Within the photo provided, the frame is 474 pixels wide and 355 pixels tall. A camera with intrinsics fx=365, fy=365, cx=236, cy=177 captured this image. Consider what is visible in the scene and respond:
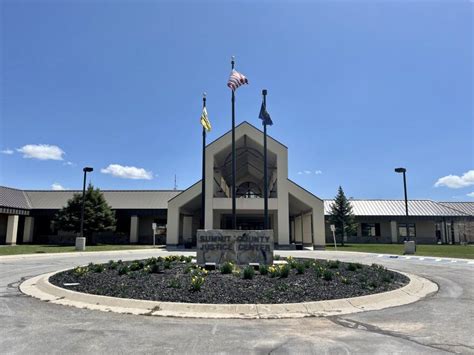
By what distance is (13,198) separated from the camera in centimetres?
4369

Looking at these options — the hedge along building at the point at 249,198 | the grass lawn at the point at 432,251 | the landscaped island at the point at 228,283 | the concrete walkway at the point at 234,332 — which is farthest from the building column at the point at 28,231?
the concrete walkway at the point at 234,332

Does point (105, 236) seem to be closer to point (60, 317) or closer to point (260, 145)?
point (260, 145)

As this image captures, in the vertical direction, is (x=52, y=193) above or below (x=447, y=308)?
above

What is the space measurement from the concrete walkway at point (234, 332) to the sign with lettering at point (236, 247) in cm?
653

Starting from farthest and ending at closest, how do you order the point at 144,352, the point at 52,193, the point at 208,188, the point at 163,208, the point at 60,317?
1. the point at 52,193
2. the point at 163,208
3. the point at 208,188
4. the point at 60,317
5. the point at 144,352

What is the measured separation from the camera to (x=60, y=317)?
24.3 ft

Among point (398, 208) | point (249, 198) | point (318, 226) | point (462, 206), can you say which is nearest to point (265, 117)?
point (249, 198)

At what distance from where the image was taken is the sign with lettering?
574 inches

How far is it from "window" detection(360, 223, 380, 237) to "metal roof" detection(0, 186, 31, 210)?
44.8 meters

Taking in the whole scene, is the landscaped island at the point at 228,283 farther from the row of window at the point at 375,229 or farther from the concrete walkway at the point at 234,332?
the row of window at the point at 375,229

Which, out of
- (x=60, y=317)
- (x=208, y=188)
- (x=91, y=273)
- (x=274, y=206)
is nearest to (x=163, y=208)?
(x=208, y=188)

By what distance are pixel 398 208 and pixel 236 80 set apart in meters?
45.2

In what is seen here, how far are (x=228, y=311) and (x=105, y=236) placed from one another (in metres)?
40.2

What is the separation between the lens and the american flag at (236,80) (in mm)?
16734
